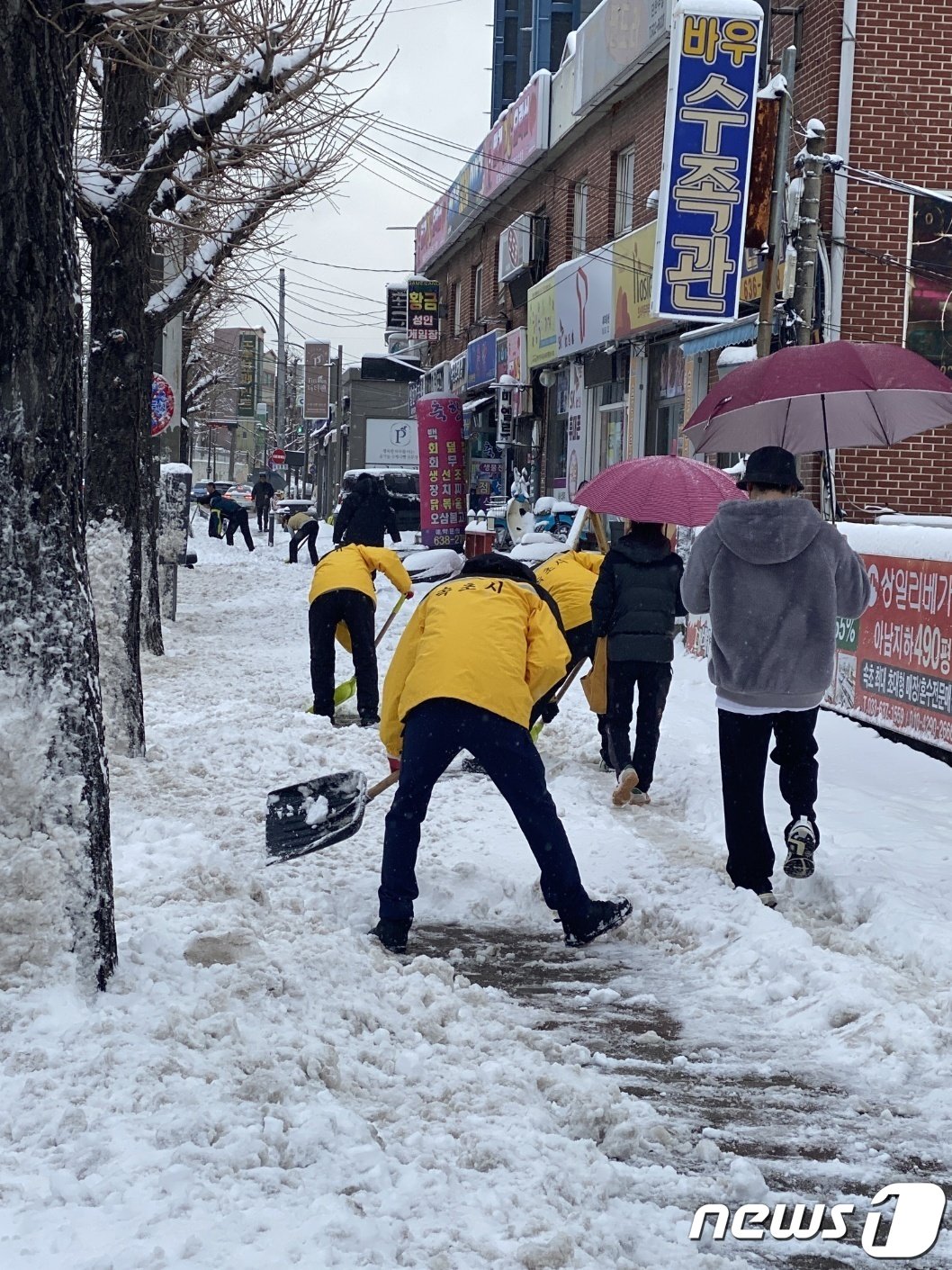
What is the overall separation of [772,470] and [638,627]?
7.02 feet

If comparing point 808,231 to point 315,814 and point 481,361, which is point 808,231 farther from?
point 481,361

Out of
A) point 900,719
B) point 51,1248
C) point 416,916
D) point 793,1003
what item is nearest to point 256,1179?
point 51,1248

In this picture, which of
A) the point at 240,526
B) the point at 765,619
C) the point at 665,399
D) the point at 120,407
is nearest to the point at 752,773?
the point at 765,619

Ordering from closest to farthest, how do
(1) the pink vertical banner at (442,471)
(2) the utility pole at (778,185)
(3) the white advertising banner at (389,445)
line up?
(2) the utility pole at (778,185), (1) the pink vertical banner at (442,471), (3) the white advertising banner at (389,445)

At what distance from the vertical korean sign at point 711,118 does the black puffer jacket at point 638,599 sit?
21.7 feet

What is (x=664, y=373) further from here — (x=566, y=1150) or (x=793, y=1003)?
(x=566, y=1150)

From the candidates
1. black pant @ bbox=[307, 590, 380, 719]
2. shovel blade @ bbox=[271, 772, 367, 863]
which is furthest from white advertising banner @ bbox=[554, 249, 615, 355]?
shovel blade @ bbox=[271, 772, 367, 863]

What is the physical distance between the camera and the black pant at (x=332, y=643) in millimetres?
9953

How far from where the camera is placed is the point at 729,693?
5691mm

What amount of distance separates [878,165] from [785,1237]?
40.4 feet

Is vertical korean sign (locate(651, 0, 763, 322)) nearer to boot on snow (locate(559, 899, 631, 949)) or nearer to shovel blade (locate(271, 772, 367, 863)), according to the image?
shovel blade (locate(271, 772, 367, 863))

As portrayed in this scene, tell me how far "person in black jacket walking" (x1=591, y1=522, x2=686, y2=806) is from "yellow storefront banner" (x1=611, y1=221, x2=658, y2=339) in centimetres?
911

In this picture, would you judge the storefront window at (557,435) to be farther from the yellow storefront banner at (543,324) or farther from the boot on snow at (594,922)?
the boot on snow at (594,922)

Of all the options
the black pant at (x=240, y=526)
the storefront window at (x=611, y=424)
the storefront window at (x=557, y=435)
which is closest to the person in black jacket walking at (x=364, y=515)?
the storefront window at (x=611, y=424)
